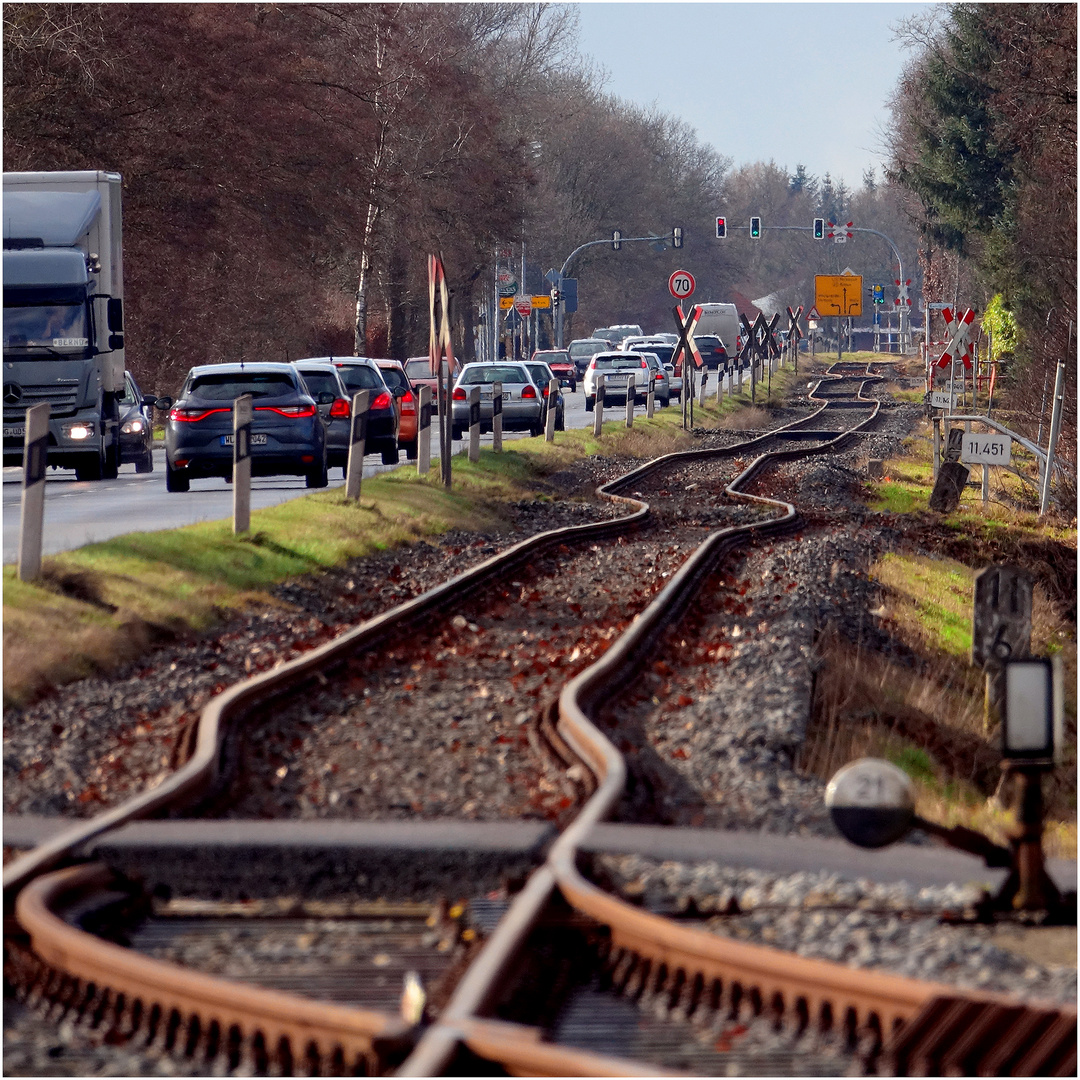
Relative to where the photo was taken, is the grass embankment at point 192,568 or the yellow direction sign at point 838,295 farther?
the yellow direction sign at point 838,295

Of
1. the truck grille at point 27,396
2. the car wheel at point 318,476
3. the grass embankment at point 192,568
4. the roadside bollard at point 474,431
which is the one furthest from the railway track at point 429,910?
the roadside bollard at point 474,431

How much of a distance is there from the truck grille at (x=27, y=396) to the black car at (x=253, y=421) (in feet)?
6.66

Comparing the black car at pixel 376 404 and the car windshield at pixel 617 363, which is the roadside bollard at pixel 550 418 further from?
the car windshield at pixel 617 363

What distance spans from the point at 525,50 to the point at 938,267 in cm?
2498

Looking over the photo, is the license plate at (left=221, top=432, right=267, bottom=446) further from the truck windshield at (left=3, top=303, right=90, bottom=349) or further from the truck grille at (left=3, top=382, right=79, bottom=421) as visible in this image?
the truck windshield at (left=3, top=303, right=90, bottom=349)

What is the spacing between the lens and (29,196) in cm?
2569

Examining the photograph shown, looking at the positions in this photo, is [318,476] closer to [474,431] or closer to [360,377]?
[474,431]

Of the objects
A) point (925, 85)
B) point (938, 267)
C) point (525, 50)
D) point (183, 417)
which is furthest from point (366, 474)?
point (938, 267)

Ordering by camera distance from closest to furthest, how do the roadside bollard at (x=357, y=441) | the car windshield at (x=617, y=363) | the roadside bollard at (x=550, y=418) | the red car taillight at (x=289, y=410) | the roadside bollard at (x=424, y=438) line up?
1. the roadside bollard at (x=357, y=441)
2. the red car taillight at (x=289, y=410)
3. the roadside bollard at (x=424, y=438)
4. the roadside bollard at (x=550, y=418)
5. the car windshield at (x=617, y=363)

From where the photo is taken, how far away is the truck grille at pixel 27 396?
25.0 metres

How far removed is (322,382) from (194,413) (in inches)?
179

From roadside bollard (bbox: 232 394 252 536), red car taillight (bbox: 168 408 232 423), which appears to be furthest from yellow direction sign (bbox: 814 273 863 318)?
roadside bollard (bbox: 232 394 252 536)

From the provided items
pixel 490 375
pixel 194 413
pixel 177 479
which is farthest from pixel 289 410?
pixel 490 375

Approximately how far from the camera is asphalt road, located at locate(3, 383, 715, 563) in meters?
18.2
